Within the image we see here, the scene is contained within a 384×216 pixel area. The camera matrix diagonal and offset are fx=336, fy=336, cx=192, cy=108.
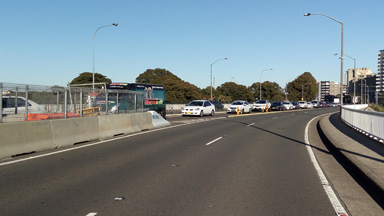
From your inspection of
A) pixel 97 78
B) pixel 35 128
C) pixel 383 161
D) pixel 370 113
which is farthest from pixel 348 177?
pixel 97 78

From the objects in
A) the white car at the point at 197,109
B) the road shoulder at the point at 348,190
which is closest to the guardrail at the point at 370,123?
the road shoulder at the point at 348,190

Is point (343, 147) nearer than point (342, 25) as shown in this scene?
Yes

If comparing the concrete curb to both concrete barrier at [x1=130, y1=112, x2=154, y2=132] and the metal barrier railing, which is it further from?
the metal barrier railing

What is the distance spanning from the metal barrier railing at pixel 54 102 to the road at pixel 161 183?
1644 millimetres

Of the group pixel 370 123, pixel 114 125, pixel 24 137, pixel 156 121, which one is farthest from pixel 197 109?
pixel 24 137

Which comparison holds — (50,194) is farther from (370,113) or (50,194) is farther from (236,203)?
(370,113)

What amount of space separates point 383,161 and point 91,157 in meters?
7.70

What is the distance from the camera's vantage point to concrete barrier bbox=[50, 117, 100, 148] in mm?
11008

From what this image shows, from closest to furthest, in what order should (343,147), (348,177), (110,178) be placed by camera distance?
1. (110,178)
2. (348,177)
3. (343,147)

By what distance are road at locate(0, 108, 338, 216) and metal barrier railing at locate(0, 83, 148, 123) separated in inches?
64.7

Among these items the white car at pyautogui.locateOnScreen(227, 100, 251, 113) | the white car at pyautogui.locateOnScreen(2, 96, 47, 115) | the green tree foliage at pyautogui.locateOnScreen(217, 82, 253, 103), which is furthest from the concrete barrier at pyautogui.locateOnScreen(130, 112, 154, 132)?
the green tree foliage at pyautogui.locateOnScreen(217, 82, 253, 103)

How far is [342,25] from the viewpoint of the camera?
27.0 m

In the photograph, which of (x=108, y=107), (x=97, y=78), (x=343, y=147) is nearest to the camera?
(x=343, y=147)

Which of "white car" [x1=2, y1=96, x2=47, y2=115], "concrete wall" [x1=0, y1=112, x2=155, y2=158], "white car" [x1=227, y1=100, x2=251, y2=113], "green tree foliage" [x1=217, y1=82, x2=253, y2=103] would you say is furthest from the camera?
"green tree foliage" [x1=217, y1=82, x2=253, y2=103]
